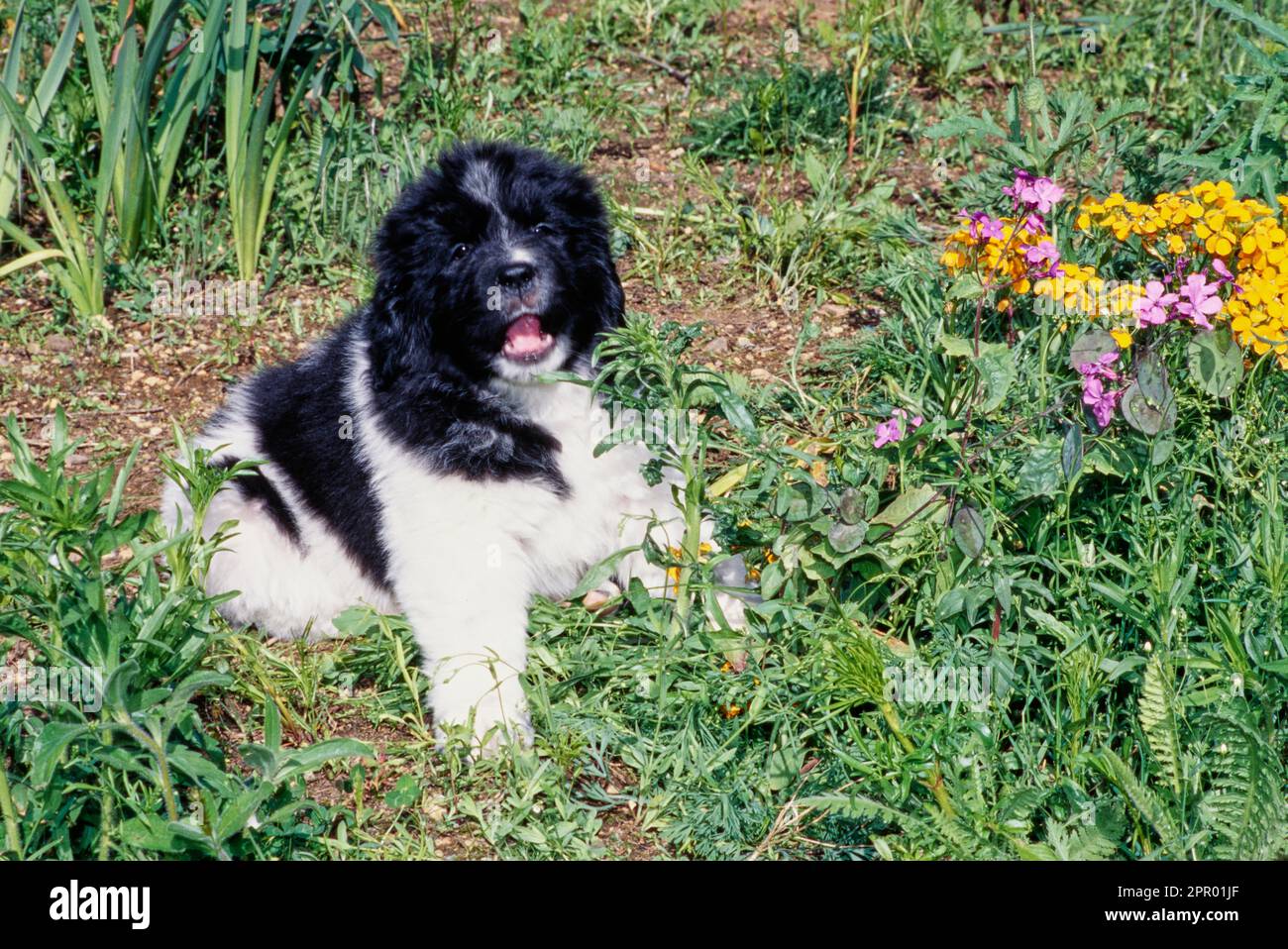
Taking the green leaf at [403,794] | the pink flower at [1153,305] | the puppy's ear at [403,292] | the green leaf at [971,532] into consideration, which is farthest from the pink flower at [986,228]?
the green leaf at [403,794]

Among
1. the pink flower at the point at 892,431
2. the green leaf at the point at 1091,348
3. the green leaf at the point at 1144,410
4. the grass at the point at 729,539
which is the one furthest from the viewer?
the pink flower at the point at 892,431

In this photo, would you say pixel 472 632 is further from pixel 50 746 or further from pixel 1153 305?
pixel 1153 305

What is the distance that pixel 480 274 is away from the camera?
330 centimetres

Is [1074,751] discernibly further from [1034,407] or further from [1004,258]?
[1004,258]

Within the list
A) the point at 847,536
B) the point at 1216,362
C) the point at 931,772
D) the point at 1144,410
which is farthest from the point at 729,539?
the point at 1216,362

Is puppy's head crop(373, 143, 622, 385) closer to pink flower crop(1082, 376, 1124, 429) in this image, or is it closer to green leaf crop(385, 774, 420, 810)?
green leaf crop(385, 774, 420, 810)

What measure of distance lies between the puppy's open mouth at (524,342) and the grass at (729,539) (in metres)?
0.20

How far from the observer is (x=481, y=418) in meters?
3.41

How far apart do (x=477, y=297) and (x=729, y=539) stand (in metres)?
0.84

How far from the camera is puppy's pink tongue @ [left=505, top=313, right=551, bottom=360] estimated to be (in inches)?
132

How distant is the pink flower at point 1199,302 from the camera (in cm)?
300

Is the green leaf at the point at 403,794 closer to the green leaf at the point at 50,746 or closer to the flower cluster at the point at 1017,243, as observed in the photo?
the green leaf at the point at 50,746

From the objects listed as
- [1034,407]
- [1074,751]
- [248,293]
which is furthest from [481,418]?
[248,293]

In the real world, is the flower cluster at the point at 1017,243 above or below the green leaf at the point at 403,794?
above
